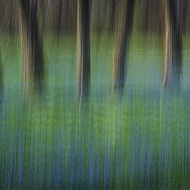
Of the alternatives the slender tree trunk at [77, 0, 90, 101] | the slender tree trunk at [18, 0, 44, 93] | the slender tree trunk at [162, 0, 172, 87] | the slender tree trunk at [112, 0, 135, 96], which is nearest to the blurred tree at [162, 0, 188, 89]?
the slender tree trunk at [162, 0, 172, 87]

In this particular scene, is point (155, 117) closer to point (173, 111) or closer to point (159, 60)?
point (173, 111)

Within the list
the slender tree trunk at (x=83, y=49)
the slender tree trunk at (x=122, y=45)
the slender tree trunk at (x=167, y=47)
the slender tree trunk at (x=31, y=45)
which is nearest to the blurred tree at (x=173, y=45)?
the slender tree trunk at (x=167, y=47)

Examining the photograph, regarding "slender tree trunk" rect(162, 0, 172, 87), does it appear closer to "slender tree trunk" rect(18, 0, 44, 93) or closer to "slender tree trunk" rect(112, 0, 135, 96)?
"slender tree trunk" rect(112, 0, 135, 96)

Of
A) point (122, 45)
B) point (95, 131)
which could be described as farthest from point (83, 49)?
point (95, 131)

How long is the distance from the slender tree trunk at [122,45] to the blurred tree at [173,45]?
14 cm

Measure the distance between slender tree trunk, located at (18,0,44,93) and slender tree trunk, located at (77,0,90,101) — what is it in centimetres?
15

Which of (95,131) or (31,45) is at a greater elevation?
(31,45)

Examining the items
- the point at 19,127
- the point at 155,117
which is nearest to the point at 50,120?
the point at 19,127

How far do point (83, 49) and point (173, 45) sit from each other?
1.14ft

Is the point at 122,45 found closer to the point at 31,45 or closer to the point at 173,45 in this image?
the point at 173,45

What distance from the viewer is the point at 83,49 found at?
1830 mm

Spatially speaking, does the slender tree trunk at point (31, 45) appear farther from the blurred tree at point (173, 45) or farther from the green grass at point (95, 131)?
the blurred tree at point (173, 45)

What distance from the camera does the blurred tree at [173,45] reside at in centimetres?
185

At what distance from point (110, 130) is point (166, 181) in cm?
29
